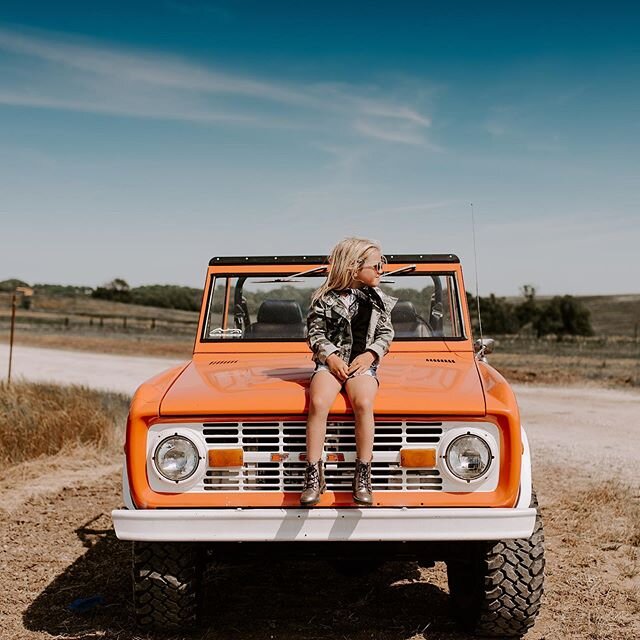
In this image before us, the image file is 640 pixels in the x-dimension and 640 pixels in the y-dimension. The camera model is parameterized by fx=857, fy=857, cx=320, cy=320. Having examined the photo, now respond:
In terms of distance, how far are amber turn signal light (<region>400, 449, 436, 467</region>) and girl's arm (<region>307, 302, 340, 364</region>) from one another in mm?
610

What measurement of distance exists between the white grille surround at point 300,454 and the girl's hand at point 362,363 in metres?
0.25

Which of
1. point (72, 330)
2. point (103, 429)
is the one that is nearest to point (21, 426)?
point (103, 429)

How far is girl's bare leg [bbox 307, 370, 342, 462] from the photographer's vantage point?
346 centimetres

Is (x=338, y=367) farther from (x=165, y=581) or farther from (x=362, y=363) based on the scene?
(x=165, y=581)

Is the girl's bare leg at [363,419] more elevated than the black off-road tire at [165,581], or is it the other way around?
the girl's bare leg at [363,419]

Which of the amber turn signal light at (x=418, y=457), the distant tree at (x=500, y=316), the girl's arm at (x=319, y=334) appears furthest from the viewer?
the distant tree at (x=500, y=316)

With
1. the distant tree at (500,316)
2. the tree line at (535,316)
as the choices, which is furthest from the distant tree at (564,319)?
the distant tree at (500,316)

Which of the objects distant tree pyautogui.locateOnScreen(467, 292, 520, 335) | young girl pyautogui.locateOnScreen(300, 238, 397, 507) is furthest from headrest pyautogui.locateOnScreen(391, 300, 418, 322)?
distant tree pyautogui.locateOnScreen(467, 292, 520, 335)

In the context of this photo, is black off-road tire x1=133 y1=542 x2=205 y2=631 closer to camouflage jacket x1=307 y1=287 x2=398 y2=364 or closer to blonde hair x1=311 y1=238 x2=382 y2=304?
camouflage jacket x1=307 y1=287 x2=398 y2=364

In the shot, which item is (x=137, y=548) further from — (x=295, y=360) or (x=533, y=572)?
(x=533, y=572)

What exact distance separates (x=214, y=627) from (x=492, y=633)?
4.38ft

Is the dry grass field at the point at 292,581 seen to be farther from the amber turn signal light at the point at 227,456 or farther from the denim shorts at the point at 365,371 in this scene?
the denim shorts at the point at 365,371

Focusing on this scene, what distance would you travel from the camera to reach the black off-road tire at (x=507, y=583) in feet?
12.3

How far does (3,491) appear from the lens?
7.22 meters
